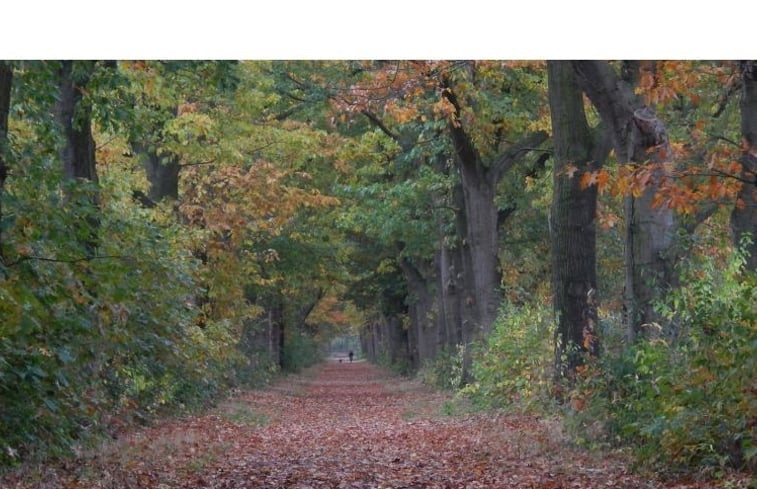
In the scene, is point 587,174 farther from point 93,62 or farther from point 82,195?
point 93,62

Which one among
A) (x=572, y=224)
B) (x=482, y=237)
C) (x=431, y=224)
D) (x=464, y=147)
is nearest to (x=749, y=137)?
(x=572, y=224)

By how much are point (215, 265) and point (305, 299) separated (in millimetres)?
27013

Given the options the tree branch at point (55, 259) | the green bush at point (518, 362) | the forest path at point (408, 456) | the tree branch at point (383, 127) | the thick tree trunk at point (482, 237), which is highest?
the tree branch at point (383, 127)

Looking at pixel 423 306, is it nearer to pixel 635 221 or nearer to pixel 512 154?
pixel 512 154

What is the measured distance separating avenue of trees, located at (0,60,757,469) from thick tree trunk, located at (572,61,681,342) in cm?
3

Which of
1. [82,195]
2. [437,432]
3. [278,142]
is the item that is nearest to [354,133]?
[278,142]

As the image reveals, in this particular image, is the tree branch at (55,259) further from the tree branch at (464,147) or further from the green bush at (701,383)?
the tree branch at (464,147)

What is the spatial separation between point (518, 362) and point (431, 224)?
450 inches

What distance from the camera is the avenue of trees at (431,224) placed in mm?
9242

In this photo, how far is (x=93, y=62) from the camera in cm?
1206

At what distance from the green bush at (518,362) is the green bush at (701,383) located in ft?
16.5

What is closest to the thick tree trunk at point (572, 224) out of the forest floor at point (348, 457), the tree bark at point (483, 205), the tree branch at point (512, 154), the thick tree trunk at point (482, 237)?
the forest floor at point (348, 457)

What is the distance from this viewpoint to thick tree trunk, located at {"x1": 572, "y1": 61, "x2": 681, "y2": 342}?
40.2ft

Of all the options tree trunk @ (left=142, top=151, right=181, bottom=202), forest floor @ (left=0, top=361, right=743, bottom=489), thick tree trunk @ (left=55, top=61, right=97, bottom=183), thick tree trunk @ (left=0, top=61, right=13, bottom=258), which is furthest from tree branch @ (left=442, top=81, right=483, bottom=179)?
thick tree trunk @ (left=0, top=61, right=13, bottom=258)
